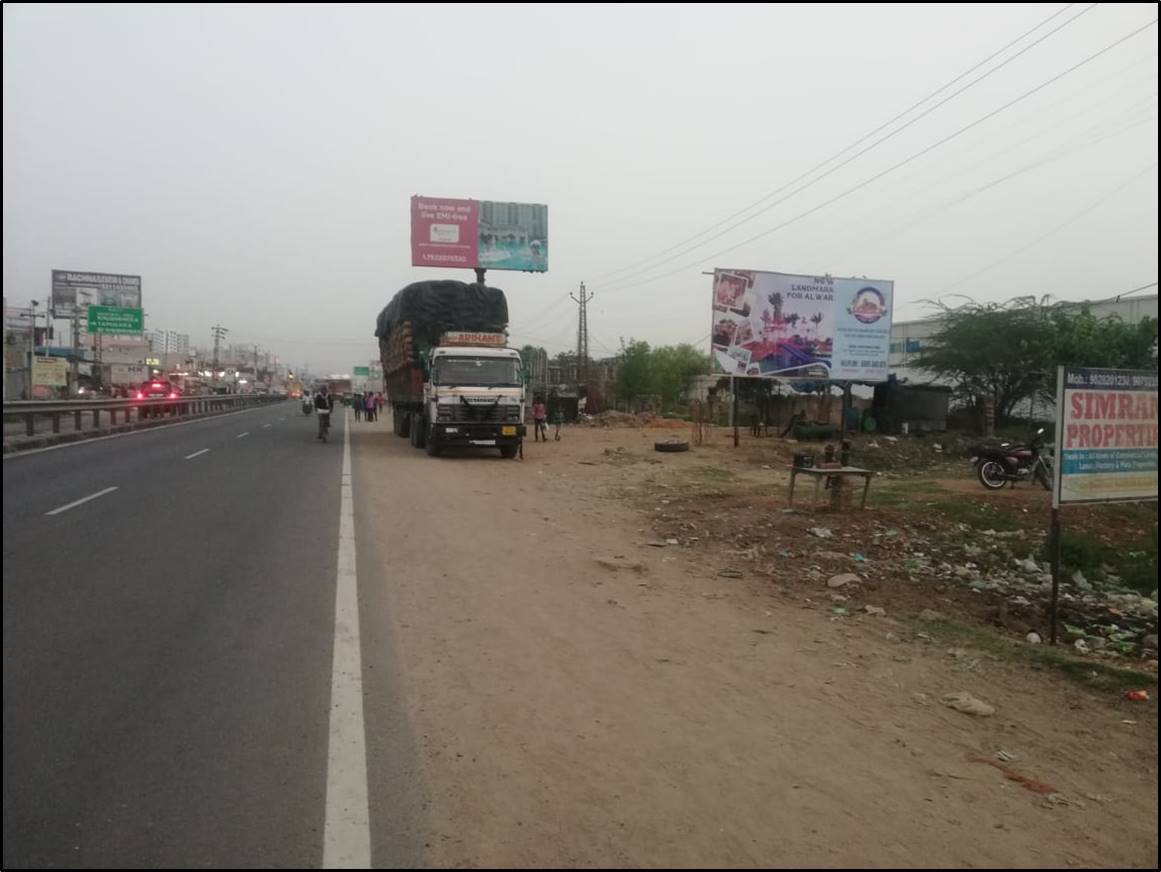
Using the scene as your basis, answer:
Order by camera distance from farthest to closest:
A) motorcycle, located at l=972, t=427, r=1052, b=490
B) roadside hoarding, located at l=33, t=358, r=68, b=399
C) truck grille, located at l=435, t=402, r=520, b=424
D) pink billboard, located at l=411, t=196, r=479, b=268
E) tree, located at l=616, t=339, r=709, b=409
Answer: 1. tree, located at l=616, t=339, r=709, b=409
2. pink billboard, located at l=411, t=196, r=479, b=268
3. roadside hoarding, located at l=33, t=358, r=68, b=399
4. truck grille, located at l=435, t=402, r=520, b=424
5. motorcycle, located at l=972, t=427, r=1052, b=490

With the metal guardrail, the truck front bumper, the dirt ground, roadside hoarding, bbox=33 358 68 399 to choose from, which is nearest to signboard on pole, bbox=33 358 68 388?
roadside hoarding, bbox=33 358 68 399

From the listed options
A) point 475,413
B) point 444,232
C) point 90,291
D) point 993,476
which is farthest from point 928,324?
point 90,291

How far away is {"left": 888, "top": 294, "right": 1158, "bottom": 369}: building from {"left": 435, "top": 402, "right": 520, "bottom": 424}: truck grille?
13.4 m

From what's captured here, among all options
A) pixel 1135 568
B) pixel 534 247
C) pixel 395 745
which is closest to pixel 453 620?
pixel 395 745

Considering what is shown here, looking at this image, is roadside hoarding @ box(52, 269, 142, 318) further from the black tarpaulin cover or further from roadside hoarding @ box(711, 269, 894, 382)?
roadside hoarding @ box(711, 269, 894, 382)

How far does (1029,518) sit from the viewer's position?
11.4m

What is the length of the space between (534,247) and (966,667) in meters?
31.7

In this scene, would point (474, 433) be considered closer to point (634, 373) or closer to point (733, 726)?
point (733, 726)

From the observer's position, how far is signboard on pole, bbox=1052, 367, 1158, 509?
576 centimetres

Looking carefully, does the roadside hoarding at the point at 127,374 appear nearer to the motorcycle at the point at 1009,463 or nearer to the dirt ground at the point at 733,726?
the motorcycle at the point at 1009,463

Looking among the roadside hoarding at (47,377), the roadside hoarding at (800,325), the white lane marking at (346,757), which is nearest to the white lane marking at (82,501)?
the white lane marking at (346,757)

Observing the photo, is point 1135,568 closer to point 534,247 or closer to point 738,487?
point 738,487

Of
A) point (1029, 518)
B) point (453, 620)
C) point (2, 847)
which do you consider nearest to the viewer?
point (2, 847)

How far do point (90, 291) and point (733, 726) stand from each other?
166ft
